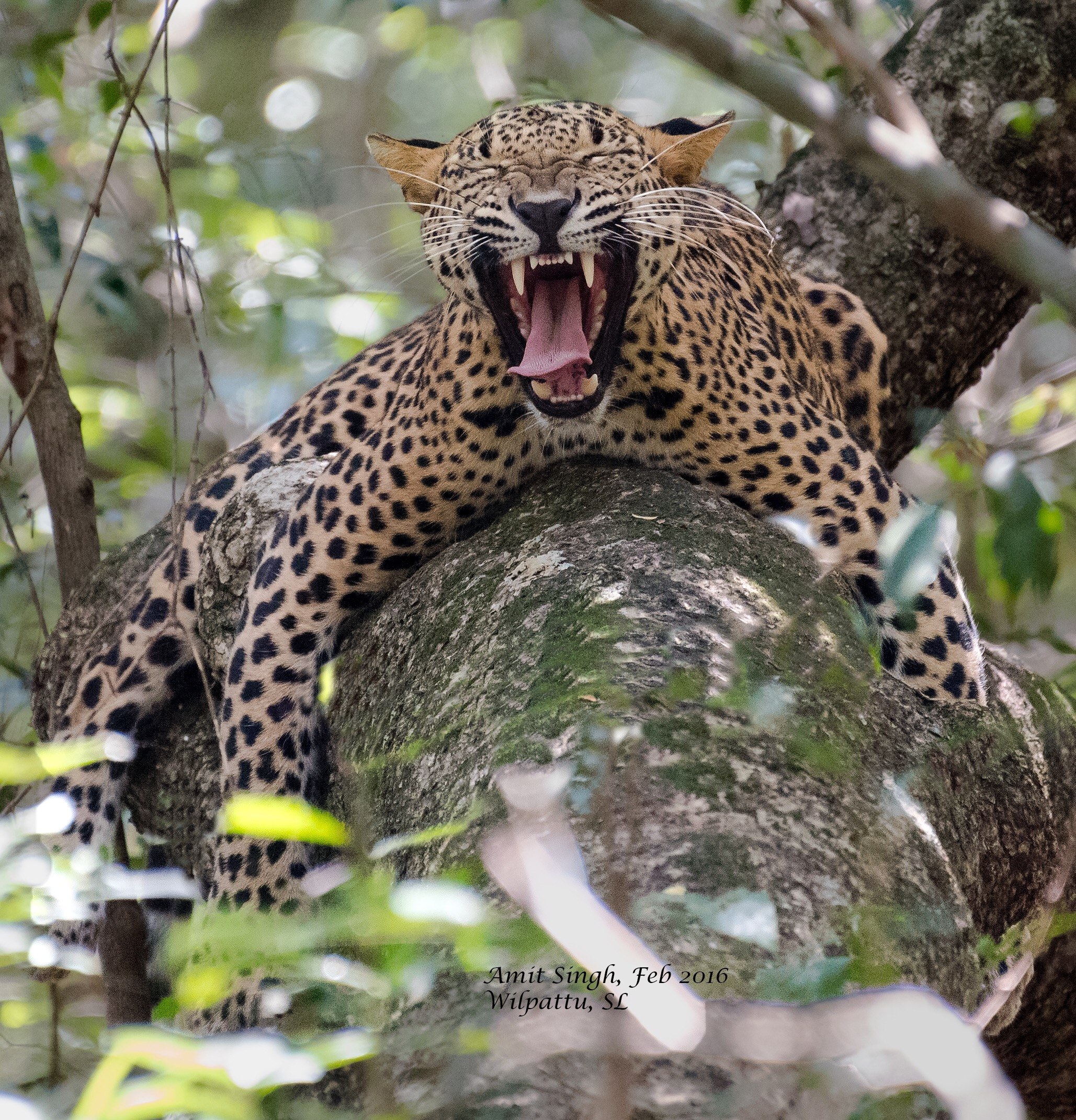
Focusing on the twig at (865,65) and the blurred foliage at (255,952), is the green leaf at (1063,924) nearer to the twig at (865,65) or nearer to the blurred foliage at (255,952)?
the blurred foliage at (255,952)

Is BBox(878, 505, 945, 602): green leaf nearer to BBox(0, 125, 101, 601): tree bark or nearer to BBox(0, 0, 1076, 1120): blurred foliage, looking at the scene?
BBox(0, 0, 1076, 1120): blurred foliage

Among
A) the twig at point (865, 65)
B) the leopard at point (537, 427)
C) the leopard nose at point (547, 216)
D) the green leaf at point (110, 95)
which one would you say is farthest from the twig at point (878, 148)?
the green leaf at point (110, 95)

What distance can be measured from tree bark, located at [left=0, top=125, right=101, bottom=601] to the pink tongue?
191cm

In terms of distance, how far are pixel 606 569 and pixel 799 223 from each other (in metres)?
3.27

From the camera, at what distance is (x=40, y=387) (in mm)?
4836

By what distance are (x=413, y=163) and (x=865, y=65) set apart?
2057mm

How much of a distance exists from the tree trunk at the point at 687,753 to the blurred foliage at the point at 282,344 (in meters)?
0.13

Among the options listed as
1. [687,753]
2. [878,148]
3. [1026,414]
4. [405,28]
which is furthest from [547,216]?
[405,28]

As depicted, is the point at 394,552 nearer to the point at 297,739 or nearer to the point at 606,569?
the point at 297,739

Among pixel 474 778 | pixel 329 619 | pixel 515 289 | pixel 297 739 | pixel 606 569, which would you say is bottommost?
pixel 297 739

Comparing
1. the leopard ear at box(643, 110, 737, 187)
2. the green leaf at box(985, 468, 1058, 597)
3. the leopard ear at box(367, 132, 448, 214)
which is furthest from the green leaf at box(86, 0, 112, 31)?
the green leaf at box(985, 468, 1058, 597)

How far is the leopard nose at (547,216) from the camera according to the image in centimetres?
376

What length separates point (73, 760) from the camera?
187cm

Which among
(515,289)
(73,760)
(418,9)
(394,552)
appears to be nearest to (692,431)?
(515,289)
